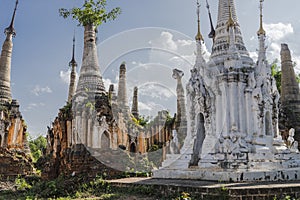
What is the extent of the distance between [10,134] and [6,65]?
22.6 ft

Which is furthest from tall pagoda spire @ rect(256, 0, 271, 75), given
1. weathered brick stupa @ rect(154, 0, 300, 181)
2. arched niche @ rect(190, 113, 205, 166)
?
arched niche @ rect(190, 113, 205, 166)

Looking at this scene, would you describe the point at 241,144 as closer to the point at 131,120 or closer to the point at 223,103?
the point at 223,103

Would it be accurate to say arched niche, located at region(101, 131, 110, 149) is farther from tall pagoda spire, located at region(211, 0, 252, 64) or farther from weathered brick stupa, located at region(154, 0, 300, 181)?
tall pagoda spire, located at region(211, 0, 252, 64)

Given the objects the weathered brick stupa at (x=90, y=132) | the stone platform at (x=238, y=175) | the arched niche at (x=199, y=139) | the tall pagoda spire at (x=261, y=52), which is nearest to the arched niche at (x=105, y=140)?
the weathered brick stupa at (x=90, y=132)

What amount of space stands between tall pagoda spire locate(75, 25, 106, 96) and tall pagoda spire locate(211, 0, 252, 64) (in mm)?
9002

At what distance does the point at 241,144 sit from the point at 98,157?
890 centimetres

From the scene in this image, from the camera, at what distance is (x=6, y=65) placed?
98.3ft

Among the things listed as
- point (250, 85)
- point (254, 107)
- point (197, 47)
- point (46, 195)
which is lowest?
point (46, 195)

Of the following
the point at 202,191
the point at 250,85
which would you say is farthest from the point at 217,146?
the point at 202,191

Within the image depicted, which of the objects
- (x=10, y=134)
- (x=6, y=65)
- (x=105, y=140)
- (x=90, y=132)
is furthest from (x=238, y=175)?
(x=6, y=65)

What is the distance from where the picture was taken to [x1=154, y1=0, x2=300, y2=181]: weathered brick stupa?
13836mm

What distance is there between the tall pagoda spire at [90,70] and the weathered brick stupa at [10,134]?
8.16 meters

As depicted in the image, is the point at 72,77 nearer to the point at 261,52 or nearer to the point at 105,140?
the point at 105,140

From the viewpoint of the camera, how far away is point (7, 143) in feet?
88.0
